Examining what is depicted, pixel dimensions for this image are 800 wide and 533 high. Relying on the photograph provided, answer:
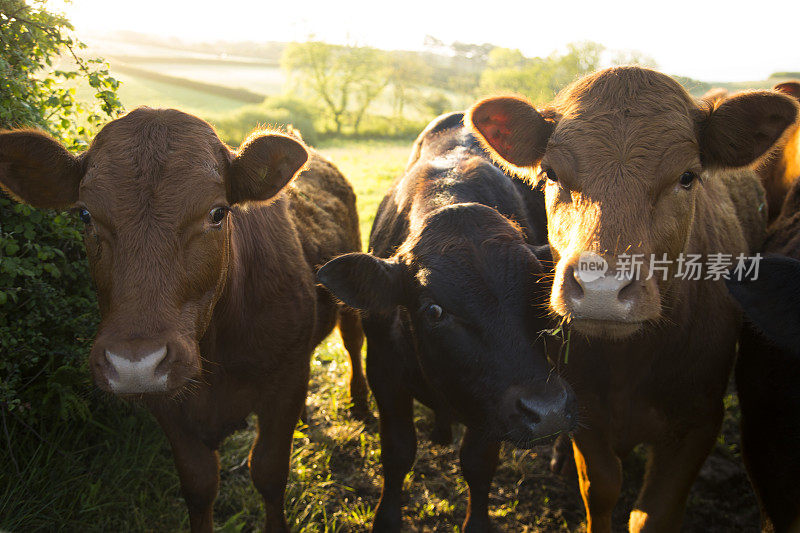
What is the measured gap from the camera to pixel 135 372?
2.05 metres

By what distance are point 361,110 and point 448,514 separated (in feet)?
121

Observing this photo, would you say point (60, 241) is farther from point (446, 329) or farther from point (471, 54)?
point (471, 54)

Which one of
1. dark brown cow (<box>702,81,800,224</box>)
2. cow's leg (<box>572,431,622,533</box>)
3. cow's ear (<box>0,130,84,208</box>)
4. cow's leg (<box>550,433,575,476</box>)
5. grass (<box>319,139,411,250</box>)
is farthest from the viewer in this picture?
grass (<box>319,139,411,250</box>)

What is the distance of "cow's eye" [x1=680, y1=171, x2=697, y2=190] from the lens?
250 cm

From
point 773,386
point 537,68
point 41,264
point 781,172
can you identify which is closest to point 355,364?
point 41,264

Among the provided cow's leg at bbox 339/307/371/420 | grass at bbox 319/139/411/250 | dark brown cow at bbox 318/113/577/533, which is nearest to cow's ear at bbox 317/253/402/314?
dark brown cow at bbox 318/113/577/533

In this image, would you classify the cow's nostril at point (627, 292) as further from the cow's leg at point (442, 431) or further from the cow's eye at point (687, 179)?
the cow's leg at point (442, 431)

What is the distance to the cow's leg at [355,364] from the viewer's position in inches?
196

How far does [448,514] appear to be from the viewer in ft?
12.6

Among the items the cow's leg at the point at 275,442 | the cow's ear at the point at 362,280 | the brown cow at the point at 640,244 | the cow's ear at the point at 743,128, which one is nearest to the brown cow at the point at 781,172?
the brown cow at the point at 640,244

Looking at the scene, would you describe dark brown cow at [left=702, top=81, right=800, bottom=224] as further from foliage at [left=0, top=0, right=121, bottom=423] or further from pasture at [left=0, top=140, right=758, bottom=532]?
foliage at [left=0, top=0, right=121, bottom=423]

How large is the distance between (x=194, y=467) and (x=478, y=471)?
168 centimetres

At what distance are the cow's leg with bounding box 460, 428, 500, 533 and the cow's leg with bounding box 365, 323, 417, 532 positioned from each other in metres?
0.39

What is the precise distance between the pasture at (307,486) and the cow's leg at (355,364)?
0.25m
